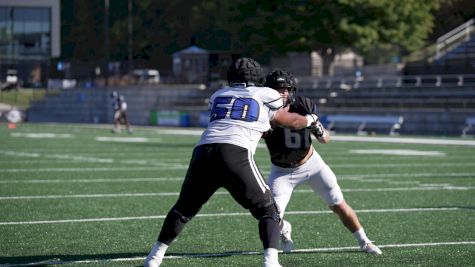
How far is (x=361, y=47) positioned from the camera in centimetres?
5828

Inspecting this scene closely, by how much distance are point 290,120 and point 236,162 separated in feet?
2.10

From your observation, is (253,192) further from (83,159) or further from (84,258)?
(83,159)

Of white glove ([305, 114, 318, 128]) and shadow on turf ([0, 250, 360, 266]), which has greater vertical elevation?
white glove ([305, 114, 318, 128])

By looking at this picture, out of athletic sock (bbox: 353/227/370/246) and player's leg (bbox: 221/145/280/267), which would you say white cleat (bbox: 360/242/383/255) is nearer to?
athletic sock (bbox: 353/227/370/246)

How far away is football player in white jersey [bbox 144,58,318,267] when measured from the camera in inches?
308

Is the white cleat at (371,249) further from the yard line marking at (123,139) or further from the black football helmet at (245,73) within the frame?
the yard line marking at (123,139)

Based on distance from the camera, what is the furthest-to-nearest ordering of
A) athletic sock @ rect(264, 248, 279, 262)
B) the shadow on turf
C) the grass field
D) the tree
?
the tree < the grass field < the shadow on turf < athletic sock @ rect(264, 248, 279, 262)

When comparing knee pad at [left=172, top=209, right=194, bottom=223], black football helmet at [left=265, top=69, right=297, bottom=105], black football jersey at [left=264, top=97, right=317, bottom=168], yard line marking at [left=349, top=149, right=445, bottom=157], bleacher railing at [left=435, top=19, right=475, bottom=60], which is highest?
bleacher railing at [left=435, top=19, right=475, bottom=60]

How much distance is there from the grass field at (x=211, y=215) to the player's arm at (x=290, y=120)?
1.15 m

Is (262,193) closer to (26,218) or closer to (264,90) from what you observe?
(264,90)

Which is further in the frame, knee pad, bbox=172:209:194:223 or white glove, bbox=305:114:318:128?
white glove, bbox=305:114:318:128

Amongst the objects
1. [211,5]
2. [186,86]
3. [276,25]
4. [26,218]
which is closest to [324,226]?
[26,218]

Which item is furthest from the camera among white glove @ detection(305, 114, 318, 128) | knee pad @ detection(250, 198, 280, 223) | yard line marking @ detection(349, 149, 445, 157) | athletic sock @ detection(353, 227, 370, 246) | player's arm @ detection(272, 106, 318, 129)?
yard line marking @ detection(349, 149, 445, 157)

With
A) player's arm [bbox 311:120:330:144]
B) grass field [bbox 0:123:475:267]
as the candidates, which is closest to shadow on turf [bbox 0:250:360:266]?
grass field [bbox 0:123:475:267]
